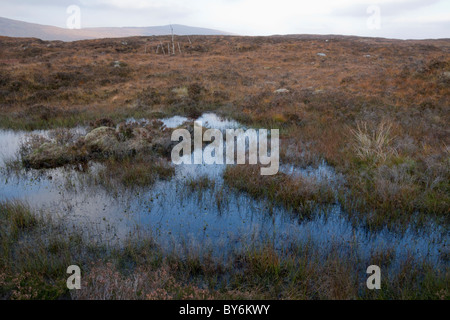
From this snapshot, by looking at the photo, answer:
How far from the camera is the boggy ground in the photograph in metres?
5.82

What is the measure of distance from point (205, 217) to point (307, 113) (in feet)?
28.1

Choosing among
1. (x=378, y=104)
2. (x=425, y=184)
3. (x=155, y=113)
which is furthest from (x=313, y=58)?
(x=425, y=184)

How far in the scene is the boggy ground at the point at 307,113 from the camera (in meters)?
5.82

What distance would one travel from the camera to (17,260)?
4.04 m

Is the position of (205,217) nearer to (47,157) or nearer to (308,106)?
(47,157)

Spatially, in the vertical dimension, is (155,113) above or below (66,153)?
above

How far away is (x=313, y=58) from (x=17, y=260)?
114 feet

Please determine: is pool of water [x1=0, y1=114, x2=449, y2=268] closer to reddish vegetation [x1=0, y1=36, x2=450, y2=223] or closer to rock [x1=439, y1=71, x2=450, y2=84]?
reddish vegetation [x1=0, y1=36, x2=450, y2=223]

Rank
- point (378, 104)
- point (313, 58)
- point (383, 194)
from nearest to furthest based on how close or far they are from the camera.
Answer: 1. point (383, 194)
2. point (378, 104)
3. point (313, 58)

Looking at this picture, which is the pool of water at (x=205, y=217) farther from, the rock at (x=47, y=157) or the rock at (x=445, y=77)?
the rock at (x=445, y=77)

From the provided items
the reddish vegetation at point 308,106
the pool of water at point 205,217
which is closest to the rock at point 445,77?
the reddish vegetation at point 308,106

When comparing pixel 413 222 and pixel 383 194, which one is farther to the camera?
pixel 383 194

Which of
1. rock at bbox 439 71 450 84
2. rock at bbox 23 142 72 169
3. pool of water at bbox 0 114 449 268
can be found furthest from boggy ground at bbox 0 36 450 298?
pool of water at bbox 0 114 449 268
